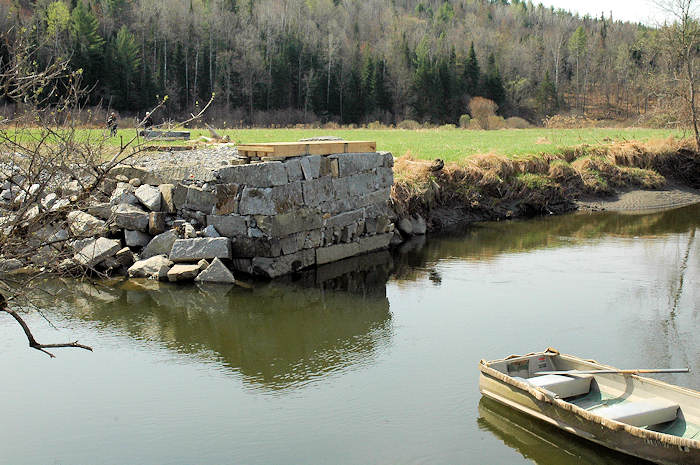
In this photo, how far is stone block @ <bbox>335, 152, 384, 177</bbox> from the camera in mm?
15781

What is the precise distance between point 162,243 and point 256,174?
247cm

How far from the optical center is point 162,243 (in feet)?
47.2

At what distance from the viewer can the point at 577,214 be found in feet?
76.8

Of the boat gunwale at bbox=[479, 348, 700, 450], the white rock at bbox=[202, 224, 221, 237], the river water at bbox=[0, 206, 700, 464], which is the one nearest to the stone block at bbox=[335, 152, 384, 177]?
the river water at bbox=[0, 206, 700, 464]

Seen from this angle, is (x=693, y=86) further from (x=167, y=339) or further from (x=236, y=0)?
(x=236, y=0)

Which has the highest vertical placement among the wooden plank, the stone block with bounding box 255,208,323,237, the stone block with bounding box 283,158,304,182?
the wooden plank

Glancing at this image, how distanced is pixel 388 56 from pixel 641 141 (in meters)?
48.2

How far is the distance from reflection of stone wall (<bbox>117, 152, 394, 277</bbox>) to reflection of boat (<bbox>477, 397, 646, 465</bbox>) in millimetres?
6847

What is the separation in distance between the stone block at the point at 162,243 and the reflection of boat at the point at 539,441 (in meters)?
8.01

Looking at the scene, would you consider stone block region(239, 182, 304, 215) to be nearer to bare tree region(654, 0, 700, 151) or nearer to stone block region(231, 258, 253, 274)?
stone block region(231, 258, 253, 274)

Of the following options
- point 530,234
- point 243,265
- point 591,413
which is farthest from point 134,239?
point 530,234

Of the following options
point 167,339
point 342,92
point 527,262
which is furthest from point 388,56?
point 167,339

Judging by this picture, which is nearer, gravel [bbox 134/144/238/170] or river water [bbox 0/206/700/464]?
river water [bbox 0/206/700/464]

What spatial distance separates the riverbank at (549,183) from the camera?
20.8 meters
